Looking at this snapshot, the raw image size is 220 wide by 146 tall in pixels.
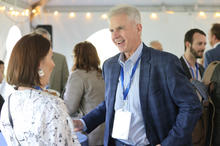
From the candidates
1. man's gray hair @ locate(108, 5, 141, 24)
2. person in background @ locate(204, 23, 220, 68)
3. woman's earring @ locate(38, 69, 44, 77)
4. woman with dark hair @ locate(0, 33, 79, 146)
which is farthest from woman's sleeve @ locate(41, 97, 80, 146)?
person in background @ locate(204, 23, 220, 68)

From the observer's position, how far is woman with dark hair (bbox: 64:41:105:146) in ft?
8.80

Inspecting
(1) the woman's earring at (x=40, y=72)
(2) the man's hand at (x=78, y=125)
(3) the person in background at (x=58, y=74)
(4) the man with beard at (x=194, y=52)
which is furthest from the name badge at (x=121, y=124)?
(3) the person in background at (x=58, y=74)

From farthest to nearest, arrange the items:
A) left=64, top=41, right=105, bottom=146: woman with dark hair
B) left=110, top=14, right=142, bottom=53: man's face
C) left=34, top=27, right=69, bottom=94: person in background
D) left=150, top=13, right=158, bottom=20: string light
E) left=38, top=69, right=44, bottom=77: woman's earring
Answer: left=150, top=13, right=158, bottom=20: string light, left=34, top=27, right=69, bottom=94: person in background, left=64, top=41, right=105, bottom=146: woman with dark hair, left=110, top=14, right=142, bottom=53: man's face, left=38, top=69, right=44, bottom=77: woman's earring

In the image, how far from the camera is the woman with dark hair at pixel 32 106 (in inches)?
47.3

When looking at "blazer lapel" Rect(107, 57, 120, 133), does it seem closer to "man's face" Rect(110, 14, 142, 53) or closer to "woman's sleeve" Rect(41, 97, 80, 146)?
"man's face" Rect(110, 14, 142, 53)

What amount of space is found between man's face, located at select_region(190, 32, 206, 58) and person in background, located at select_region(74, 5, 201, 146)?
161cm

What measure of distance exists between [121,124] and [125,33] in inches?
21.8

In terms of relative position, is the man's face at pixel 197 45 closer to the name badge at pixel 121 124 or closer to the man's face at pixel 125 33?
the man's face at pixel 125 33

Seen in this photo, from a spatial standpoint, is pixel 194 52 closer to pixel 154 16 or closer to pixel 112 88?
pixel 112 88

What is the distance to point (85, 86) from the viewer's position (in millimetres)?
2693

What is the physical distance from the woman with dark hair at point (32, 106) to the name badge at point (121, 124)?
370 millimetres

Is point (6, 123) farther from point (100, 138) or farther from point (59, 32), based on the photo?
point (59, 32)

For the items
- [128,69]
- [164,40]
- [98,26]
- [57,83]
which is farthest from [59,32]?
[128,69]

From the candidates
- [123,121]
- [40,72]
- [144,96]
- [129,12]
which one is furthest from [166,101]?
[40,72]
